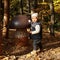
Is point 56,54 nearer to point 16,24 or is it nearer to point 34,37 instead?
point 34,37

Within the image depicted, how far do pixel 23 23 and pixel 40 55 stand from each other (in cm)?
256

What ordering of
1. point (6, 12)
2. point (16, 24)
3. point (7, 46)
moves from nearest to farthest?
point (16, 24) → point (7, 46) → point (6, 12)

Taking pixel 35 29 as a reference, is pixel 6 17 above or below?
below

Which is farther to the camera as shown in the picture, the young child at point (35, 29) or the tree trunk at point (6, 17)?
the tree trunk at point (6, 17)

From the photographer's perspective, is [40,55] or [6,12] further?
[6,12]

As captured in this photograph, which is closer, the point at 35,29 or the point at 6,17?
the point at 35,29

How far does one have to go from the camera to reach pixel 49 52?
8.99m

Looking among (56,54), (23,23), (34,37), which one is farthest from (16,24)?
(56,54)

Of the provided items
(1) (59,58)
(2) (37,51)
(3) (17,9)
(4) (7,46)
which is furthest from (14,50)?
(3) (17,9)

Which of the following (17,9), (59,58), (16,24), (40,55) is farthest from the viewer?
(17,9)

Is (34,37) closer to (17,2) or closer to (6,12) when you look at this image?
(6,12)

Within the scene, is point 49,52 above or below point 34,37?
below

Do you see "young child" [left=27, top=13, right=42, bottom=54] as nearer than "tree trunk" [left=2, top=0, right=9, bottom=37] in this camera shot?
Yes

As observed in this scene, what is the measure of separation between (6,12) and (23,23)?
2.88 m
